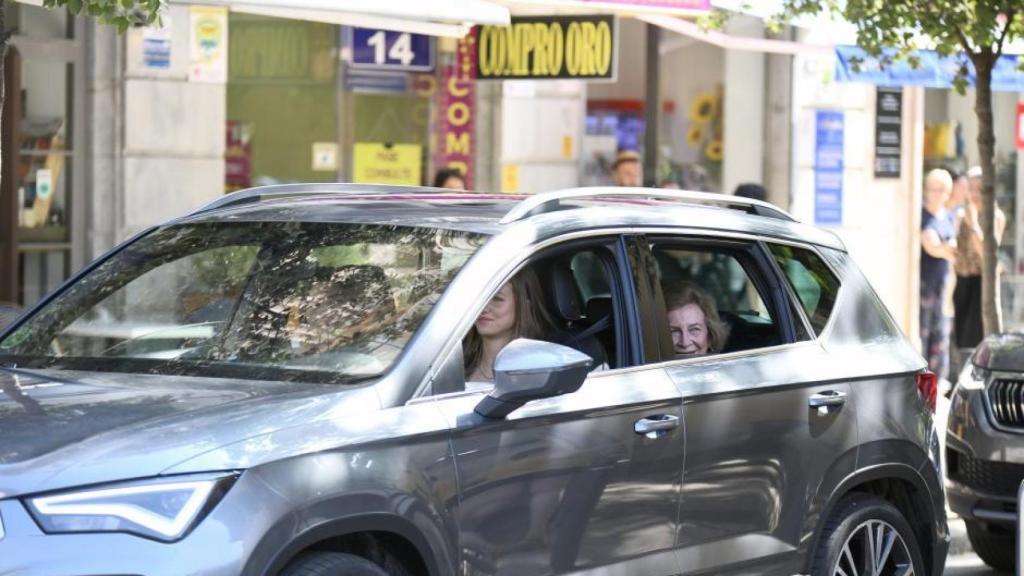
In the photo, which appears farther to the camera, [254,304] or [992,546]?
[992,546]

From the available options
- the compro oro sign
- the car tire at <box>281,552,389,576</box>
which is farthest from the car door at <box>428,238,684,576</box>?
the compro oro sign

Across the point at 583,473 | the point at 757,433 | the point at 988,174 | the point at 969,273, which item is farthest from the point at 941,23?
the point at 583,473

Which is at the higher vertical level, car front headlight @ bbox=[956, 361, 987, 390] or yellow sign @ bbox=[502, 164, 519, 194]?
yellow sign @ bbox=[502, 164, 519, 194]

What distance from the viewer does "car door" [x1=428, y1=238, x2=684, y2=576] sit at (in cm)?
482

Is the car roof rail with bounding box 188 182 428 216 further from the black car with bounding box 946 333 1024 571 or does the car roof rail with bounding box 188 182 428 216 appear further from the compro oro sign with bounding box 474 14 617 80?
the compro oro sign with bounding box 474 14 617 80

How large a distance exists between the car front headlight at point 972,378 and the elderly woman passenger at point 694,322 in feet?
9.25

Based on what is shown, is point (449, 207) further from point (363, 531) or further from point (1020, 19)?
point (1020, 19)

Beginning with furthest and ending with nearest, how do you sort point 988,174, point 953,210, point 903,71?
1. point 953,210
2. point 903,71
3. point 988,174

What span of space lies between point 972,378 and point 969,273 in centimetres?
669

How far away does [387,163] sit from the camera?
15367 millimetres

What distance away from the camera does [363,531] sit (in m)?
4.56

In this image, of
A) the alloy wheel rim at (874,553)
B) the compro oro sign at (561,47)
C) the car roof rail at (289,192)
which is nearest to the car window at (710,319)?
the alloy wheel rim at (874,553)

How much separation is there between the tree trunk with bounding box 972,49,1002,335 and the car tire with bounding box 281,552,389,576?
786cm

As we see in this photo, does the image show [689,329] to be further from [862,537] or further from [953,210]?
[953,210]
